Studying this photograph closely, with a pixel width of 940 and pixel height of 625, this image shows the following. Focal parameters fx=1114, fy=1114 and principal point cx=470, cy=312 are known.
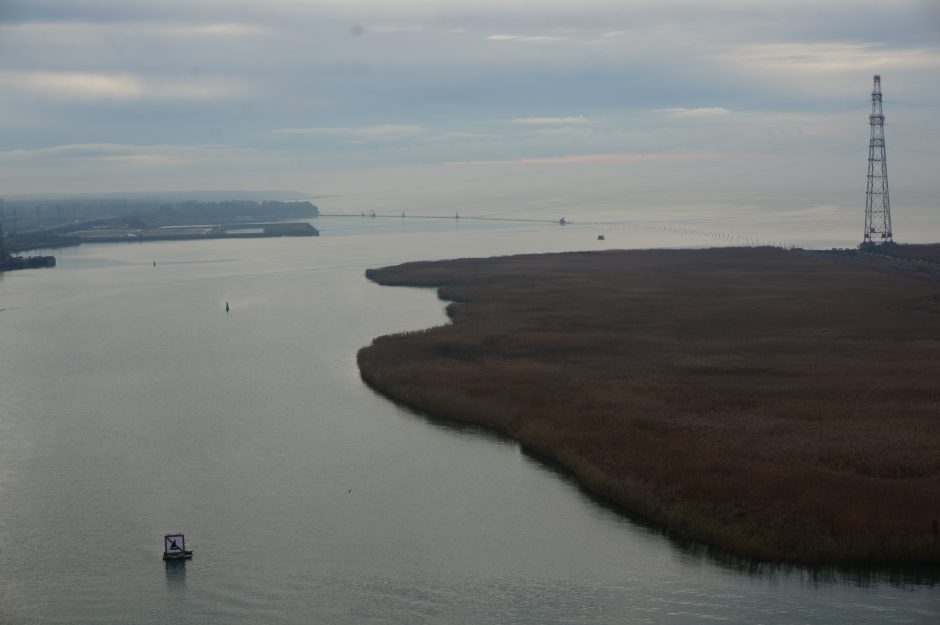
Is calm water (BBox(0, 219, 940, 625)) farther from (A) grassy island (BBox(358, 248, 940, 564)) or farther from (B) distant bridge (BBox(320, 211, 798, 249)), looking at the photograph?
(B) distant bridge (BBox(320, 211, 798, 249))

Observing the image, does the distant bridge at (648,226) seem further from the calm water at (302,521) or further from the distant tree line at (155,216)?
the calm water at (302,521)

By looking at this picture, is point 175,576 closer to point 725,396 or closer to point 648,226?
point 725,396

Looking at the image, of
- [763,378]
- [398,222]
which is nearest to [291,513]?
[763,378]

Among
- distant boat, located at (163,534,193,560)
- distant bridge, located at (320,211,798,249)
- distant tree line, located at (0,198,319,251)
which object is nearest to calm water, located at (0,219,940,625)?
distant boat, located at (163,534,193,560)

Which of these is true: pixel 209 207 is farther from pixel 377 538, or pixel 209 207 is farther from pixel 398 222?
pixel 377 538

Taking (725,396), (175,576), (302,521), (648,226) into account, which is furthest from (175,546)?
(648,226)

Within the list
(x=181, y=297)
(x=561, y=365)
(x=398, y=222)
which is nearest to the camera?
(x=561, y=365)

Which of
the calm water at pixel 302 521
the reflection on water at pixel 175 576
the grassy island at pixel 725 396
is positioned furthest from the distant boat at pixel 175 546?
the grassy island at pixel 725 396
